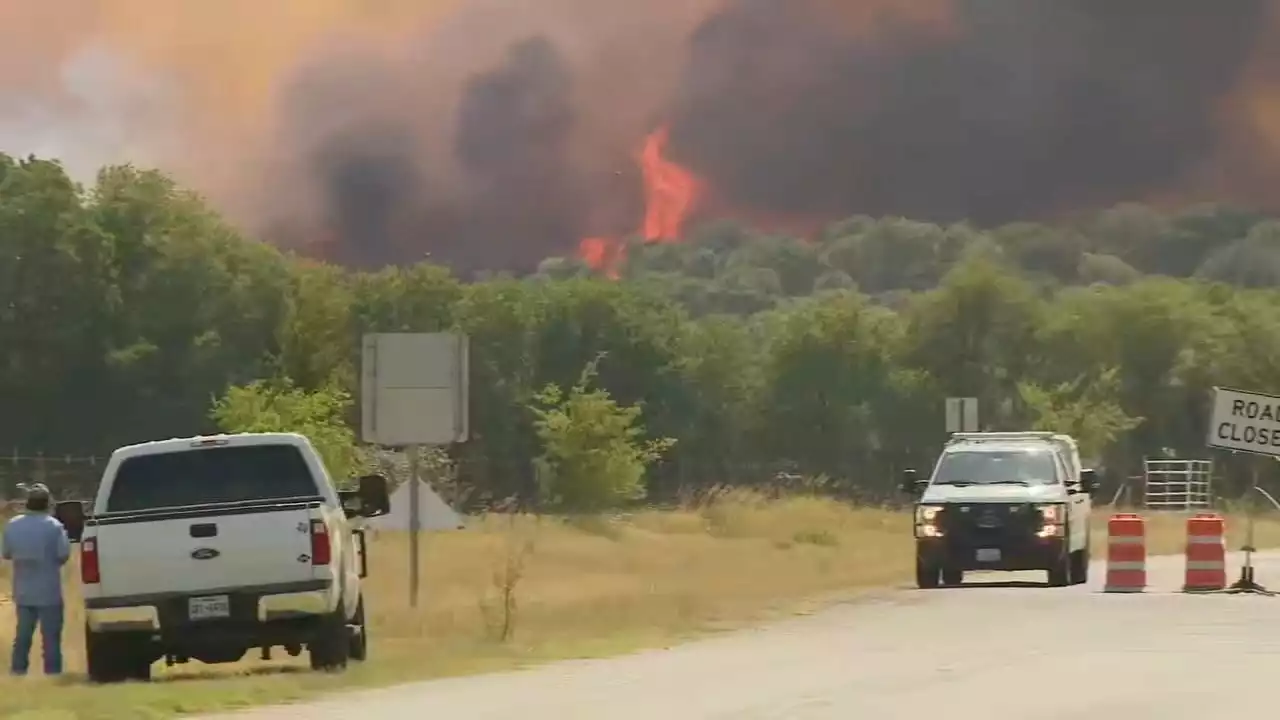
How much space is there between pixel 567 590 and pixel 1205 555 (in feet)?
31.2

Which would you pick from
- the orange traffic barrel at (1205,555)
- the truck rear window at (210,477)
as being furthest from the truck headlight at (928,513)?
the truck rear window at (210,477)

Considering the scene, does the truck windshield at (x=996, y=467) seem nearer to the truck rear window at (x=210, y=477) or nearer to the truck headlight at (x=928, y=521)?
the truck headlight at (x=928, y=521)

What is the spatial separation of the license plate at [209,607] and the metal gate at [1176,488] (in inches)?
1954

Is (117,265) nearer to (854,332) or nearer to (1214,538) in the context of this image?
(854,332)

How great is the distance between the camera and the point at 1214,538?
1152 inches

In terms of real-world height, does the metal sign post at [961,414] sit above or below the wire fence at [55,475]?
above

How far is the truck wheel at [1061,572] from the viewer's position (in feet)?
100

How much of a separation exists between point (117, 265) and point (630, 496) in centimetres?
3359

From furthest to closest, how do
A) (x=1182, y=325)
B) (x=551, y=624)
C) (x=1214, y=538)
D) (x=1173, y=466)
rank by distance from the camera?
1. (x=1182, y=325)
2. (x=1173, y=466)
3. (x=1214, y=538)
4. (x=551, y=624)

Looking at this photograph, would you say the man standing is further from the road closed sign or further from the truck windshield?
Result: the road closed sign

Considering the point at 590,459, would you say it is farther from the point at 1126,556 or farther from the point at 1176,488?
the point at 1126,556

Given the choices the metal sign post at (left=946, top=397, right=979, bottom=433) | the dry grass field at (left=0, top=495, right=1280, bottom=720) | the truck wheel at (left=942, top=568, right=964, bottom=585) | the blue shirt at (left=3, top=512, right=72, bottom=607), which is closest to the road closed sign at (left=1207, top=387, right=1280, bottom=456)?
the truck wheel at (left=942, top=568, right=964, bottom=585)

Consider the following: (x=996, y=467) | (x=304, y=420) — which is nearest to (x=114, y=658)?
(x=996, y=467)

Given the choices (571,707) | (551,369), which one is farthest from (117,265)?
(571,707)
